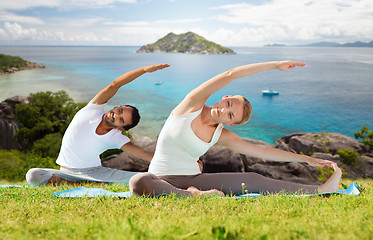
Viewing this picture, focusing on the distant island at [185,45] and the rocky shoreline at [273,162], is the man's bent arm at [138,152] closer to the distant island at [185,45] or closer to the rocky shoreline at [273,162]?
the rocky shoreline at [273,162]

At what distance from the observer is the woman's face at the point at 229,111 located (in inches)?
122

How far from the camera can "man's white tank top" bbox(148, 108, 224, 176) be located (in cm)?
318

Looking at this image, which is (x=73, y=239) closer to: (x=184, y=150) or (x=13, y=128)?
(x=184, y=150)

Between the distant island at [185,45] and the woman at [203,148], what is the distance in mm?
93472

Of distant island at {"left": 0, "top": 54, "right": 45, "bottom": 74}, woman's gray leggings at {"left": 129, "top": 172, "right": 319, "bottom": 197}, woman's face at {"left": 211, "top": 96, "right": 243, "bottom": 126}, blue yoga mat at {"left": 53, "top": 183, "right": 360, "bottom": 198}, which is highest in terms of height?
distant island at {"left": 0, "top": 54, "right": 45, "bottom": 74}

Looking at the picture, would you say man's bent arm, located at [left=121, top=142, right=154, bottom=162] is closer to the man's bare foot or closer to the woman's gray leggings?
the woman's gray leggings

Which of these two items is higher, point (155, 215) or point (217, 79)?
point (217, 79)

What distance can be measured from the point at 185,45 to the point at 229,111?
101 m

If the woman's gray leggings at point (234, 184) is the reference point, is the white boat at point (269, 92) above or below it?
below

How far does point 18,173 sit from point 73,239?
11019 millimetres

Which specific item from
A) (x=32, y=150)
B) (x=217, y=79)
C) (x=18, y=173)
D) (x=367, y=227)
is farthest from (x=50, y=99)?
(x=367, y=227)

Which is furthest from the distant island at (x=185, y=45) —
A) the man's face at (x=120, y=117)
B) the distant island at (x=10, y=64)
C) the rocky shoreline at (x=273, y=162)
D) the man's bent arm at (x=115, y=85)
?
the man's face at (x=120, y=117)

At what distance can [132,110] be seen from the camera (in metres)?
4.14

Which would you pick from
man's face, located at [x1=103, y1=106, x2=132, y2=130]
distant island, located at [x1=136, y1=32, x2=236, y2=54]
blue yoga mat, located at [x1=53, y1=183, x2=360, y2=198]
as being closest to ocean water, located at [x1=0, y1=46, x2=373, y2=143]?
man's face, located at [x1=103, y1=106, x2=132, y2=130]
